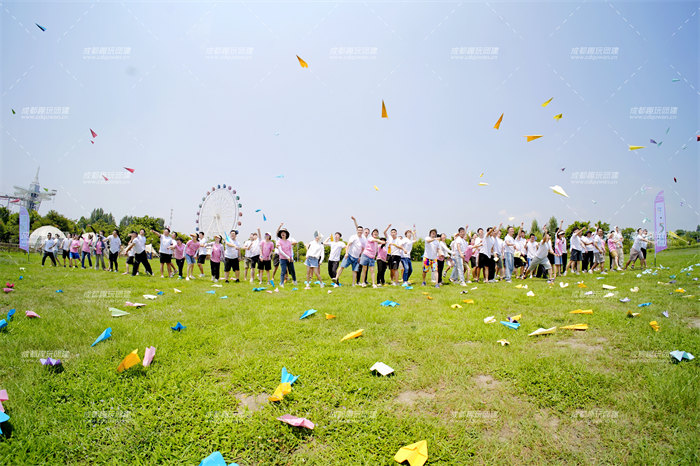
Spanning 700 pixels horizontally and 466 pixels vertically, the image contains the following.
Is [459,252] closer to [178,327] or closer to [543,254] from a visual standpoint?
[543,254]

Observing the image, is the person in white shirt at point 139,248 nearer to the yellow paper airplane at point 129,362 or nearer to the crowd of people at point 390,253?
the crowd of people at point 390,253

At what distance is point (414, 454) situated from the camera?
8.29 feet

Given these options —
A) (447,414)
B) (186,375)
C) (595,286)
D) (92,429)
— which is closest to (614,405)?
(447,414)

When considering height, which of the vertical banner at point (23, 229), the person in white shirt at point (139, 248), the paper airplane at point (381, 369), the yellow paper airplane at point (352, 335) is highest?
the vertical banner at point (23, 229)

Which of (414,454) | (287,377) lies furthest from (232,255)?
(414,454)

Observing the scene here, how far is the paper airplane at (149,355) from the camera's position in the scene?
155 inches

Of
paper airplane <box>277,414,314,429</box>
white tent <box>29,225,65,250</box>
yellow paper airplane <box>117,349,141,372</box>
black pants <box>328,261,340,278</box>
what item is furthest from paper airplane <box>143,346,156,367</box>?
white tent <box>29,225,65,250</box>

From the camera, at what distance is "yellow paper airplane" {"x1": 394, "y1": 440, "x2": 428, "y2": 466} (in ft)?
8.07

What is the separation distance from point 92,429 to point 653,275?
15674 mm

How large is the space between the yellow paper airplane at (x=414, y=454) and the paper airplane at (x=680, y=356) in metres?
3.68

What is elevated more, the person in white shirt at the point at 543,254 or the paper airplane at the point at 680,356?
the person in white shirt at the point at 543,254

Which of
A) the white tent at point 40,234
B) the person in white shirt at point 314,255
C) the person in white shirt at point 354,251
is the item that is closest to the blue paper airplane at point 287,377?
the person in white shirt at point 354,251

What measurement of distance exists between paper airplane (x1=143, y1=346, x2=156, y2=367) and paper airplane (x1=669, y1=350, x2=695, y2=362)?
6572mm

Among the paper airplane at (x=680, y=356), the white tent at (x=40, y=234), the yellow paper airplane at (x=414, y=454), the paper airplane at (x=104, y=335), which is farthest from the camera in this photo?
the white tent at (x=40, y=234)
